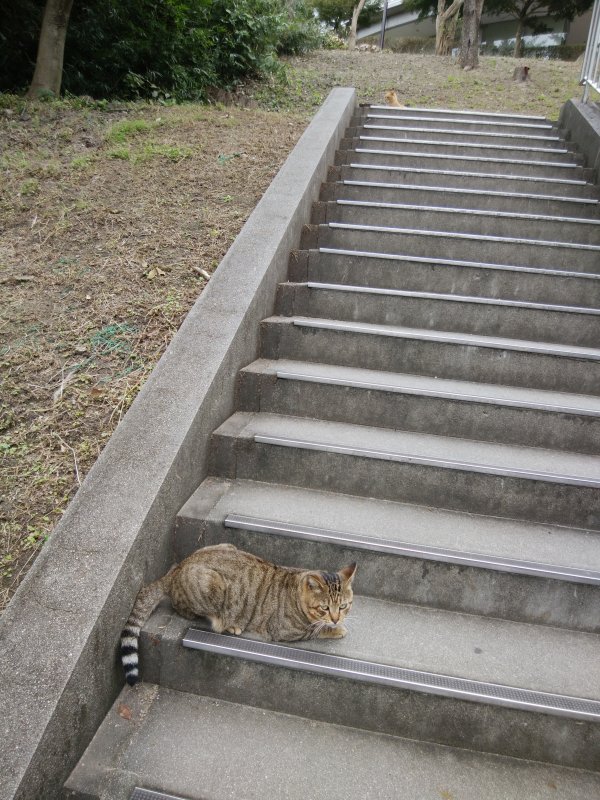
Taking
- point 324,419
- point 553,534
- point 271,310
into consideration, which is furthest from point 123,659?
point 271,310

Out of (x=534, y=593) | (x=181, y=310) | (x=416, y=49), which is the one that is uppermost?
(x=416, y=49)

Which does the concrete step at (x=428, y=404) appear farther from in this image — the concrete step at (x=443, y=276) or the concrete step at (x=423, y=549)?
the concrete step at (x=443, y=276)

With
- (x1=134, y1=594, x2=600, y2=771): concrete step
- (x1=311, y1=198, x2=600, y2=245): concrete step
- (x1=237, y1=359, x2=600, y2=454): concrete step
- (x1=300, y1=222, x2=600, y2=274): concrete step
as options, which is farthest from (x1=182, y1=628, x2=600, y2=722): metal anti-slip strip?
(x1=311, y1=198, x2=600, y2=245): concrete step

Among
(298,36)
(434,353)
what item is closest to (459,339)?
(434,353)

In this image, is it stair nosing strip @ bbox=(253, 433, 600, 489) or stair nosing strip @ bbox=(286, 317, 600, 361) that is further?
stair nosing strip @ bbox=(286, 317, 600, 361)

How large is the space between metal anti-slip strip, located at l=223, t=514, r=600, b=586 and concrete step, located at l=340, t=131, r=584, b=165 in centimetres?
485

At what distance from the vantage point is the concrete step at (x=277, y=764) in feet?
6.88

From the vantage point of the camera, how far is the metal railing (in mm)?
6301

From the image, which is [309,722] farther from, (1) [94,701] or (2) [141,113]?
(2) [141,113]

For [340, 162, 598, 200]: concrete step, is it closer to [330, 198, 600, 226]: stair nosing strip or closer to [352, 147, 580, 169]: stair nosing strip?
[352, 147, 580, 169]: stair nosing strip

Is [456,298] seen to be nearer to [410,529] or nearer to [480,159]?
[410,529]

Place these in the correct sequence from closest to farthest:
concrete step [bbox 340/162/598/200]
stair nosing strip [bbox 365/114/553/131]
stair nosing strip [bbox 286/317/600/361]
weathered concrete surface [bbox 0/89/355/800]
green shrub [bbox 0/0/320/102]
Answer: weathered concrete surface [bbox 0/89/355/800] < stair nosing strip [bbox 286/317/600/361] < concrete step [bbox 340/162/598/200] < stair nosing strip [bbox 365/114/553/131] < green shrub [bbox 0/0/320/102]

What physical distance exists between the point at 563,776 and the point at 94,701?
1.81m

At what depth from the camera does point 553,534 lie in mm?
2914
